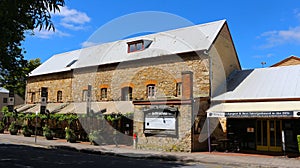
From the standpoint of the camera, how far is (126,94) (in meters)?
22.2

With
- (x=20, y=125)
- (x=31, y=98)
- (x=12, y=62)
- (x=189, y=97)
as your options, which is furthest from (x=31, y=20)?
(x=31, y=98)

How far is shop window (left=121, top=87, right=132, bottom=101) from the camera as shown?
21.8 metres

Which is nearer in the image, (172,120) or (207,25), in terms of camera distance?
(172,120)

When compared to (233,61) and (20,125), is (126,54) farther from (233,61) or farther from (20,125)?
(20,125)

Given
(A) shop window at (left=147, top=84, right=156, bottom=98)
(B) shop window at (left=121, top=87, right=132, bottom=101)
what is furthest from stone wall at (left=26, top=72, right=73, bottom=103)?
(A) shop window at (left=147, top=84, right=156, bottom=98)

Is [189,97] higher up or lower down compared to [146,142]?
higher up

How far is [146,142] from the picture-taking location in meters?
17.1

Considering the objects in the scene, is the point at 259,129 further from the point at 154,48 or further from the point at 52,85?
the point at 52,85

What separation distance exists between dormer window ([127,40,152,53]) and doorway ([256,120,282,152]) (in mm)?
10292

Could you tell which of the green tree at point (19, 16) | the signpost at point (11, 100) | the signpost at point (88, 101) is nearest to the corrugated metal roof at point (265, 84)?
the signpost at point (88, 101)

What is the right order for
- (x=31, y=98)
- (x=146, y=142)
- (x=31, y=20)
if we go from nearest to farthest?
(x=31, y=20), (x=146, y=142), (x=31, y=98)

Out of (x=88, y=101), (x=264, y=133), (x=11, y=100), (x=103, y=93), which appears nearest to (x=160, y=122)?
(x=264, y=133)

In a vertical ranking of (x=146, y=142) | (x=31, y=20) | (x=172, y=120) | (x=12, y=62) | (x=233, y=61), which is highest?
(x=233, y=61)

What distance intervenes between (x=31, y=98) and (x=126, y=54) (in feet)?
43.2
